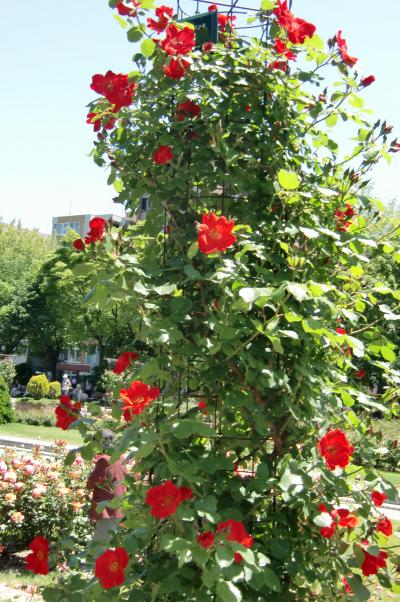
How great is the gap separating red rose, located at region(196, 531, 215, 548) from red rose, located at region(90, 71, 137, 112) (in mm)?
1583

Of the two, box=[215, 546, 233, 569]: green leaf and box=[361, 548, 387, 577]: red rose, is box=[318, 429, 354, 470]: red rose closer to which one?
box=[361, 548, 387, 577]: red rose

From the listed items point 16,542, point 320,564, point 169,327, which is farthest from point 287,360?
point 16,542

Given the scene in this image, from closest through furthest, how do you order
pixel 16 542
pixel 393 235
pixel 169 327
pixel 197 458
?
pixel 169 327
pixel 197 458
pixel 393 235
pixel 16 542

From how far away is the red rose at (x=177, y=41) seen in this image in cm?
230

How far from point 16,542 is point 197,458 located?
523cm

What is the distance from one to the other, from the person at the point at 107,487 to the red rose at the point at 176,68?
137 centimetres

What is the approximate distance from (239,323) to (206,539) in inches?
27.3

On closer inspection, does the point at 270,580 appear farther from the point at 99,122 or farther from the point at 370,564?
Result: the point at 99,122

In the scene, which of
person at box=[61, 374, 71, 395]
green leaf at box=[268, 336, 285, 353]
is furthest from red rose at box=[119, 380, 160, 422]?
person at box=[61, 374, 71, 395]

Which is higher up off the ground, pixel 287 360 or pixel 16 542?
pixel 287 360

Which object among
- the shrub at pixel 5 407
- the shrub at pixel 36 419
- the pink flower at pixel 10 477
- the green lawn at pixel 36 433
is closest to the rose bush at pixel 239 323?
the pink flower at pixel 10 477

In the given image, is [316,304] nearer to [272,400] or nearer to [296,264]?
[296,264]

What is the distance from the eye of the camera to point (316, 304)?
2.15m

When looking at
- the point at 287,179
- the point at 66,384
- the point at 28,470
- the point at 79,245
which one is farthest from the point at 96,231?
the point at 66,384
